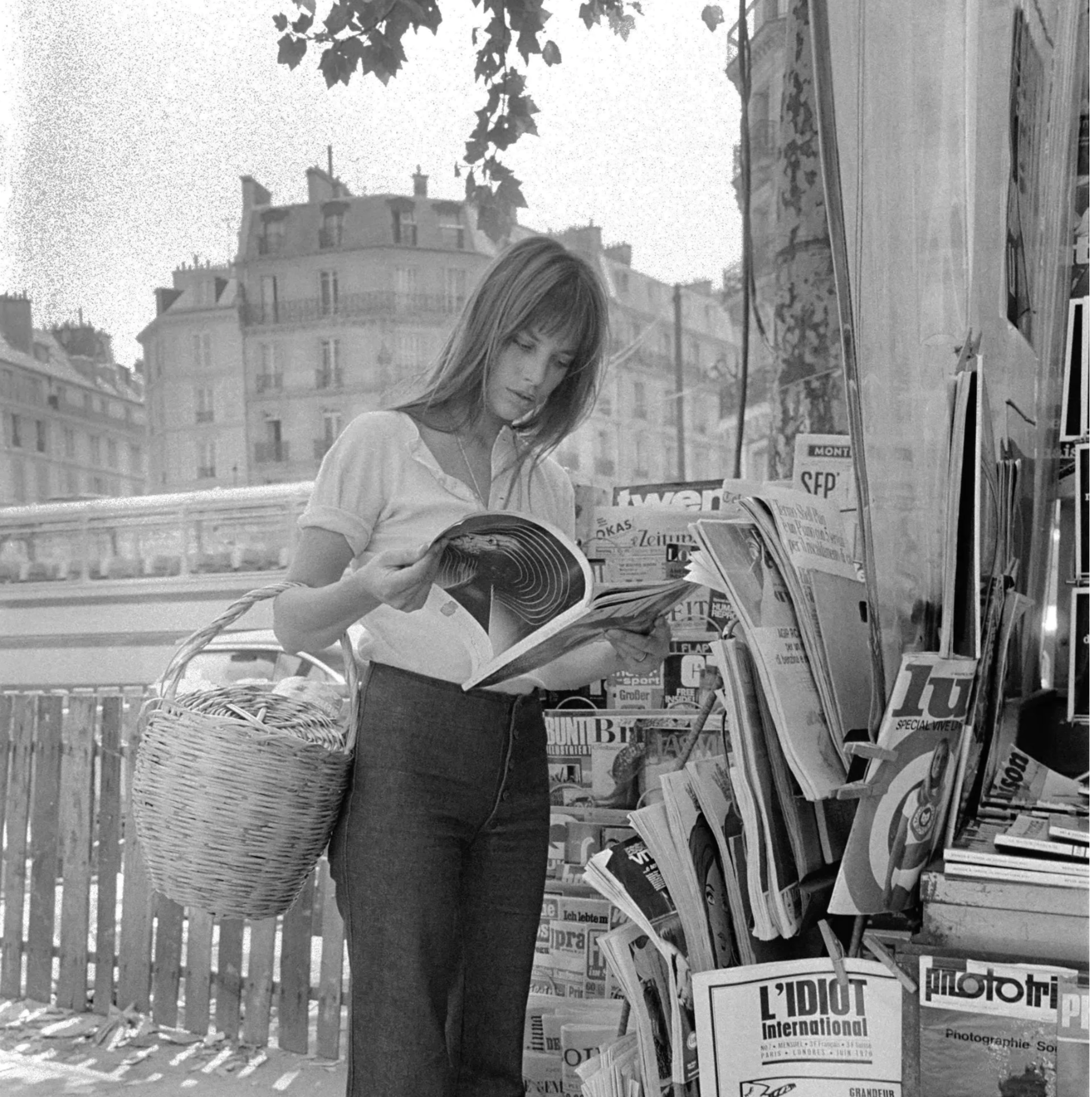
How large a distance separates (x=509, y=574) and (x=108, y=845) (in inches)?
81.2

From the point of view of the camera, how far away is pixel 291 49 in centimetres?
278

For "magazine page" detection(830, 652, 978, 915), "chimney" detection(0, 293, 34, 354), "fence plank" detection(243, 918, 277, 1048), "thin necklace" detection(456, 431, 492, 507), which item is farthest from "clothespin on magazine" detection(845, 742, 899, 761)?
"chimney" detection(0, 293, 34, 354)

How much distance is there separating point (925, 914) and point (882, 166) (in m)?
0.51

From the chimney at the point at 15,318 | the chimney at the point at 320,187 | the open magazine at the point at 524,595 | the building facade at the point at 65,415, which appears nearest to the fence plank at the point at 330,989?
the open magazine at the point at 524,595

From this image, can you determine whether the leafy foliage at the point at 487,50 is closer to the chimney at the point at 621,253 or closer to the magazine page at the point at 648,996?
the chimney at the point at 621,253

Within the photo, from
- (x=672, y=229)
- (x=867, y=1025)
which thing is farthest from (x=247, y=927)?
(x=867, y=1025)

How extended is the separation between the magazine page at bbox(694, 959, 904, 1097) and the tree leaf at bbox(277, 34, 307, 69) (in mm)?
2635

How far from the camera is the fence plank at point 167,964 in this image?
255cm

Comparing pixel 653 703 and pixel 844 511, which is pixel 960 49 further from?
pixel 653 703

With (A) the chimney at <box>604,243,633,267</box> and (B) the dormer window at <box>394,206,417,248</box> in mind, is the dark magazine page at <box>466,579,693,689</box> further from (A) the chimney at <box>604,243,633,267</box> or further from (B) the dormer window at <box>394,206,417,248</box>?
(B) the dormer window at <box>394,206,417,248</box>

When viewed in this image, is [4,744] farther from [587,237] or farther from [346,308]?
[587,237]

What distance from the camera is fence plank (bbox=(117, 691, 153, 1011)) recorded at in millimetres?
2576

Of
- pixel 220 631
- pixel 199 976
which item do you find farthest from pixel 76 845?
pixel 220 631

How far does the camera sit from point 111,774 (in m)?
2.60
